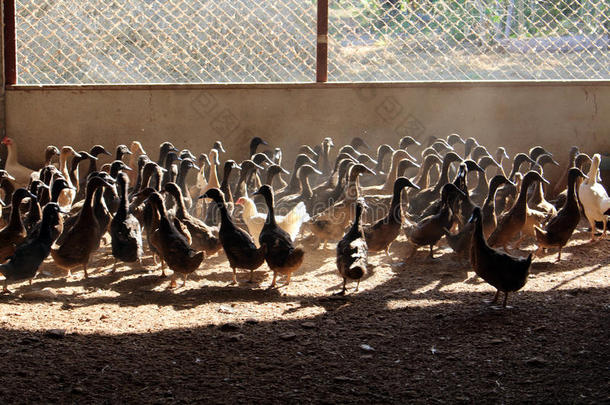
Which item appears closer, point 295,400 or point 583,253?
point 295,400

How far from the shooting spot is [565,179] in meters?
9.56

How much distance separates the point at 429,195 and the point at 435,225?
1.32 metres

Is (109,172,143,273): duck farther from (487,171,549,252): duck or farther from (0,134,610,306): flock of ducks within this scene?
(487,171,549,252): duck

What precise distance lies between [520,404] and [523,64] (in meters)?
13.0

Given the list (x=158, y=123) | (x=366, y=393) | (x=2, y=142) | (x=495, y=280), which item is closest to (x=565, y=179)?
(x=495, y=280)

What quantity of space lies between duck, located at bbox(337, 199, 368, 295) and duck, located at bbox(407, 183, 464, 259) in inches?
36.9

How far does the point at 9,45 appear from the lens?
9.81 metres

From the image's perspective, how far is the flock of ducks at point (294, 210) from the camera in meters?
6.32

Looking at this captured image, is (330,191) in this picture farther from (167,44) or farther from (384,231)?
(167,44)

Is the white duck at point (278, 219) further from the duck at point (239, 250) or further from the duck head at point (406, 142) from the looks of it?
the duck head at point (406, 142)

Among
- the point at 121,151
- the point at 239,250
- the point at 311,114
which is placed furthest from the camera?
the point at 311,114

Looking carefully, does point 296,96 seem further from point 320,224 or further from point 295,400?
point 295,400

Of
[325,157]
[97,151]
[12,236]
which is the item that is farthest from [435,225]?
[97,151]

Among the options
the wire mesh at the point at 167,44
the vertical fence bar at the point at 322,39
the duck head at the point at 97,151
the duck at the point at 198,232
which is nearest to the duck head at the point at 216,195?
the duck at the point at 198,232
